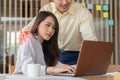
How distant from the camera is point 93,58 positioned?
1.78 metres

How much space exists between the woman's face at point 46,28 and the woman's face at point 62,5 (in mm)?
491

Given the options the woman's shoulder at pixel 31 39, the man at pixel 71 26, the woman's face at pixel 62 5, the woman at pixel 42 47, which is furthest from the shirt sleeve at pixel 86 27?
the woman's shoulder at pixel 31 39

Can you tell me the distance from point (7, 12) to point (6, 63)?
714 millimetres

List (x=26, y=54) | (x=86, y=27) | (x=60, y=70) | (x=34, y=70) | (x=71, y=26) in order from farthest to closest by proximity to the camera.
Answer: (x=71, y=26), (x=86, y=27), (x=26, y=54), (x=60, y=70), (x=34, y=70)

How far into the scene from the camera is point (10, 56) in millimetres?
4125

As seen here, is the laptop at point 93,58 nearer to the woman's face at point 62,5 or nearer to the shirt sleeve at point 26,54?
the shirt sleeve at point 26,54

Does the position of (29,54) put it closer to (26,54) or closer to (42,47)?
(26,54)

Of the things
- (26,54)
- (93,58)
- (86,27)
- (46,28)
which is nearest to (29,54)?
(26,54)

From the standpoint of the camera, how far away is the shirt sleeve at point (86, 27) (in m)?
2.47

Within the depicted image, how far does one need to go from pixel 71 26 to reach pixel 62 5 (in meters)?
0.21

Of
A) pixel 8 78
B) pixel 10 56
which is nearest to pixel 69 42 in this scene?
pixel 8 78

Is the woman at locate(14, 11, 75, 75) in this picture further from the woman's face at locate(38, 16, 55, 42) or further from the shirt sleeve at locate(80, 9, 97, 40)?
the shirt sleeve at locate(80, 9, 97, 40)

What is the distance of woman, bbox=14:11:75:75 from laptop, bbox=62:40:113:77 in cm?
8

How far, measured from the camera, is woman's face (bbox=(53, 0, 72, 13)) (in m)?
2.57
